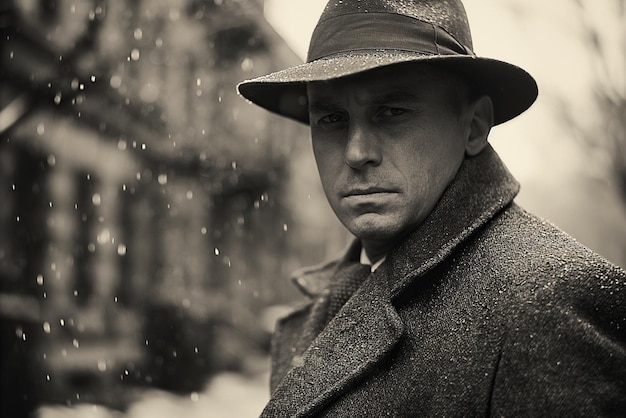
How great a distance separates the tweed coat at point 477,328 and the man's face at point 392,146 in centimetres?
8

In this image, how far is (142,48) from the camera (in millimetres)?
4016

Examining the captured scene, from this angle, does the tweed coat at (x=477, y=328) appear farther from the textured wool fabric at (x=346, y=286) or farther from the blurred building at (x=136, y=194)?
the blurred building at (x=136, y=194)

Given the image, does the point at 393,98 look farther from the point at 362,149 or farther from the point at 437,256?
the point at 437,256

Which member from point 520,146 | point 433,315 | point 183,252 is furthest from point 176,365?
point 433,315

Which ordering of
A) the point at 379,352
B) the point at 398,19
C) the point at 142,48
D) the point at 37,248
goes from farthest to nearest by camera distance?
the point at 142,48, the point at 37,248, the point at 398,19, the point at 379,352

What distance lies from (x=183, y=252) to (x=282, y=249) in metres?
1.08

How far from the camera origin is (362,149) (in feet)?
5.40

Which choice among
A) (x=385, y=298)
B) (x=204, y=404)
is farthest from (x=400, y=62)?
(x=204, y=404)

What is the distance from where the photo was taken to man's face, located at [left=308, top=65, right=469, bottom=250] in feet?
5.44

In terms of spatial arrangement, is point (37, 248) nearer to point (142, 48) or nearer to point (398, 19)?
point (142, 48)

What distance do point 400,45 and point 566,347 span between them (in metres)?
0.79

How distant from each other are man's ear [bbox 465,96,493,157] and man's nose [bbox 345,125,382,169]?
0.28 meters

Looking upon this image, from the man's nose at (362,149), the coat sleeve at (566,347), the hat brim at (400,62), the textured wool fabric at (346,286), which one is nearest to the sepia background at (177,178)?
the hat brim at (400,62)

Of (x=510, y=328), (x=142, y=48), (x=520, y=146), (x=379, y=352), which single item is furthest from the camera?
(x=520, y=146)
